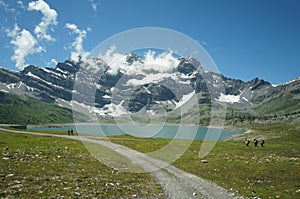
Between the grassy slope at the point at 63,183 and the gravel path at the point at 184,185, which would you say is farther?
the gravel path at the point at 184,185

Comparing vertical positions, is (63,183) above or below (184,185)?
above

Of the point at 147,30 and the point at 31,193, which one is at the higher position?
the point at 147,30

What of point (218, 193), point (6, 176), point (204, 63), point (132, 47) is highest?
point (132, 47)

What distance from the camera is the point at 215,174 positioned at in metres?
28.5

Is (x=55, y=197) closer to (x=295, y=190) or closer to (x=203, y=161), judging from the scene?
(x=295, y=190)

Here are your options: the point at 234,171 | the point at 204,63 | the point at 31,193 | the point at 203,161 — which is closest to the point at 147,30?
the point at 204,63

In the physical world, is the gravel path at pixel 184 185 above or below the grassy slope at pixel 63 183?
below

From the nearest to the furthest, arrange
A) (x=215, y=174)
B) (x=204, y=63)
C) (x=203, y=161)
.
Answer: (x=204, y=63) < (x=215, y=174) < (x=203, y=161)

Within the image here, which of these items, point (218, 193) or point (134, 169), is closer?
point (218, 193)

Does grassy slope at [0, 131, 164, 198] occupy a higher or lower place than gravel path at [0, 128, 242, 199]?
higher

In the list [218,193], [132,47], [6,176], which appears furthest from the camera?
[132,47]

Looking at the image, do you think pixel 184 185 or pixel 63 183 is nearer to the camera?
pixel 63 183

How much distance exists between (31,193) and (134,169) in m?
16.4

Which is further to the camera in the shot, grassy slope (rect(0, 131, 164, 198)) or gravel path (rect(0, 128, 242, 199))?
gravel path (rect(0, 128, 242, 199))
